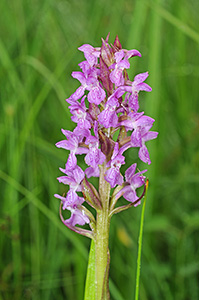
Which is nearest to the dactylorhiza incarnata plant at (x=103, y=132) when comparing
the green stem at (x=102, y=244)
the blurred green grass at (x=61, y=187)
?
the green stem at (x=102, y=244)

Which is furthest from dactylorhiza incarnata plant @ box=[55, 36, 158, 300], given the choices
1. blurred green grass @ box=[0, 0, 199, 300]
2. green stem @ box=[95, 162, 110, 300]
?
blurred green grass @ box=[0, 0, 199, 300]

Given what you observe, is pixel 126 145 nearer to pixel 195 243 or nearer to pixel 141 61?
pixel 195 243

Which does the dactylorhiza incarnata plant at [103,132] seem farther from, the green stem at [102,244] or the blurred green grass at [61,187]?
the blurred green grass at [61,187]

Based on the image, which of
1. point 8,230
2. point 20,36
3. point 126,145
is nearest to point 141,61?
point 20,36

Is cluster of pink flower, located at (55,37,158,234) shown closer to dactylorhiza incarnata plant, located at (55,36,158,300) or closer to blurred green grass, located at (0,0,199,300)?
dactylorhiza incarnata plant, located at (55,36,158,300)

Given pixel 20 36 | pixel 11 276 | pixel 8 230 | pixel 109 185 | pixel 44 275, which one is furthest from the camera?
pixel 20 36
